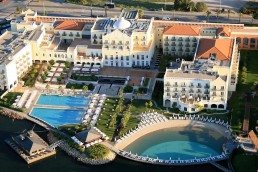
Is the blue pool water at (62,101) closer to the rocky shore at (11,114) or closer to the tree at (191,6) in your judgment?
the rocky shore at (11,114)

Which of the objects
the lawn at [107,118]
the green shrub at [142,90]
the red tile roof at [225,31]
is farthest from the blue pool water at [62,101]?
the red tile roof at [225,31]

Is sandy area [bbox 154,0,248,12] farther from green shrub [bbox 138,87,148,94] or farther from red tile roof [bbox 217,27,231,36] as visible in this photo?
green shrub [bbox 138,87,148,94]

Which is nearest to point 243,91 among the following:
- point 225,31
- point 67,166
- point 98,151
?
point 225,31

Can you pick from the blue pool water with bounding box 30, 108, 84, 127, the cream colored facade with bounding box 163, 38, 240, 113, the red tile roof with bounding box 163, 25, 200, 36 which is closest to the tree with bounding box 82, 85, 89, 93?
the blue pool water with bounding box 30, 108, 84, 127

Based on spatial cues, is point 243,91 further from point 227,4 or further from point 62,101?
point 227,4

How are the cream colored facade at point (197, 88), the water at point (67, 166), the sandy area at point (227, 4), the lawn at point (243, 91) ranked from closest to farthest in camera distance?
the water at point (67, 166), the lawn at point (243, 91), the cream colored facade at point (197, 88), the sandy area at point (227, 4)
